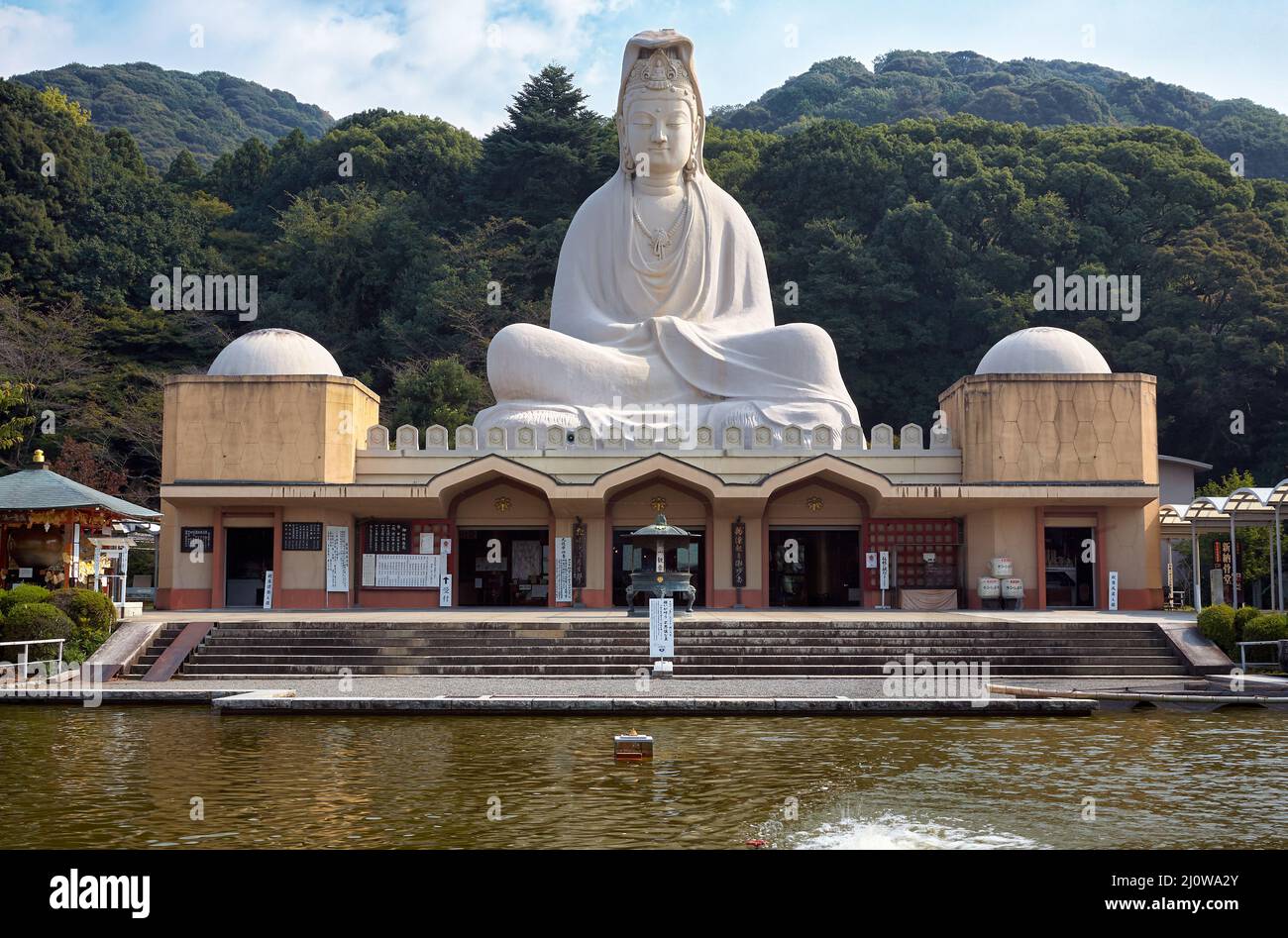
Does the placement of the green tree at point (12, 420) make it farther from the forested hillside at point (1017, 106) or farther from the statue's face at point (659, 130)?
the forested hillside at point (1017, 106)

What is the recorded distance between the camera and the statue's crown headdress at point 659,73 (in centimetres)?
2709

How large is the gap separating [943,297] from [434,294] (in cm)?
1604

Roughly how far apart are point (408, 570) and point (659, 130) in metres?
10.4

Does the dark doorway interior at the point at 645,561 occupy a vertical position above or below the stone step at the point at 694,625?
above

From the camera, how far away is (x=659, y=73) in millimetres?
27078

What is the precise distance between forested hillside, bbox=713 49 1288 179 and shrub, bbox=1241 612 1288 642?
1865 inches

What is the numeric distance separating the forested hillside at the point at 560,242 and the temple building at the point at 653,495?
11.0 m

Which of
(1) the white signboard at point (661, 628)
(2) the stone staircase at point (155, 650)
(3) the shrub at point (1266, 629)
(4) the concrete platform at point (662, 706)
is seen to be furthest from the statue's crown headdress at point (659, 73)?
(4) the concrete platform at point (662, 706)

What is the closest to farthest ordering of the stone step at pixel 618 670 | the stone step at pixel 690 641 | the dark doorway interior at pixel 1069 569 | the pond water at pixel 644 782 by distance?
1. the pond water at pixel 644 782
2. the stone step at pixel 618 670
3. the stone step at pixel 690 641
4. the dark doorway interior at pixel 1069 569

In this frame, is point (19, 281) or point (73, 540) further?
point (19, 281)

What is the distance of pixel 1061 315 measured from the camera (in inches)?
1599

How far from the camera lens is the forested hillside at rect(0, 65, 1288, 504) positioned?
1480 inches
